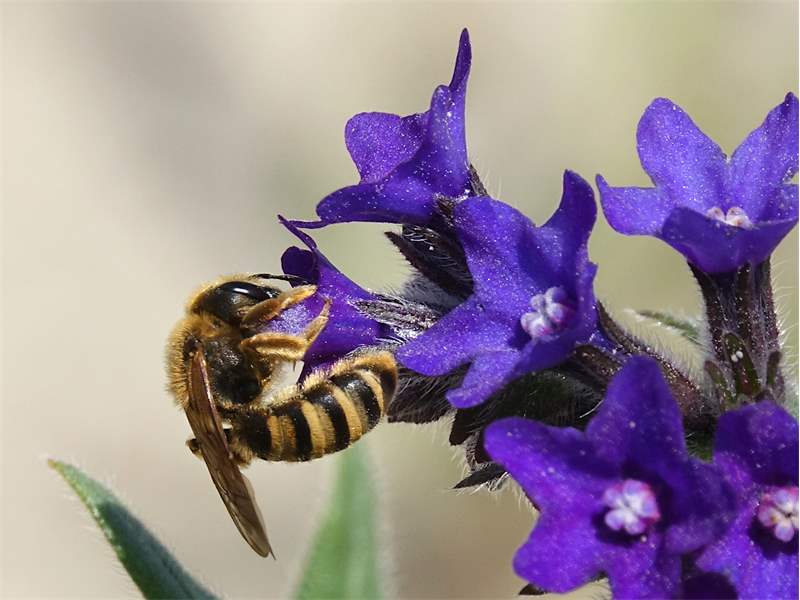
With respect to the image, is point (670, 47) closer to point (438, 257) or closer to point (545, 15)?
point (545, 15)

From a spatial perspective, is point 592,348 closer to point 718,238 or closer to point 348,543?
point 718,238

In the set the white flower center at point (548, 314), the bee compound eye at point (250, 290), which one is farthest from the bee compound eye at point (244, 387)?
the white flower center at point (548, 314)

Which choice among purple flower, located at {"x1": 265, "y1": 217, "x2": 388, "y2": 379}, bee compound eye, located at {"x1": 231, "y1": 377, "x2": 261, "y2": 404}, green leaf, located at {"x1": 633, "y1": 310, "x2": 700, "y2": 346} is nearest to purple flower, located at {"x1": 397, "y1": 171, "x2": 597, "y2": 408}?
purple flower, located at {"x1": 265, "y1": 217, "x2": 388, "y2": 379}

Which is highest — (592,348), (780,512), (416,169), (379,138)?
(379,138)

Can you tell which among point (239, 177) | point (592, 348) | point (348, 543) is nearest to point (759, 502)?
point (592, 348)

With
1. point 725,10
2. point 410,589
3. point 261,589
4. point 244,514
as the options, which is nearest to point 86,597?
point 261,589

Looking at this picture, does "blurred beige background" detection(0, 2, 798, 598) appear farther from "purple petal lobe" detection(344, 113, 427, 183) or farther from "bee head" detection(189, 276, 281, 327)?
"purple petal lobe" detection(344, 113, 427, 183)

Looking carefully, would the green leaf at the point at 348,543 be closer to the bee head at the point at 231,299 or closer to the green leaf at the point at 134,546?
the green leaf at the point at 134,546

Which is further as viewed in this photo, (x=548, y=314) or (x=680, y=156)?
(x=680, y=156)

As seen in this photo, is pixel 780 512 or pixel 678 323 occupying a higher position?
pixel 678 323
